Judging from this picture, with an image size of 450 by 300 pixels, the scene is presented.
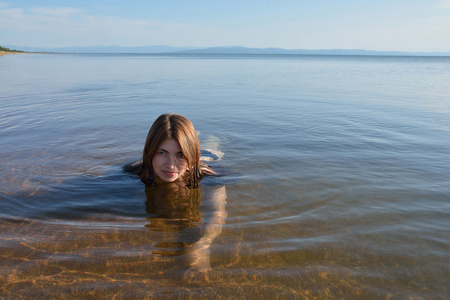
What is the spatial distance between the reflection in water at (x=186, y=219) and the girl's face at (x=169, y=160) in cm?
51

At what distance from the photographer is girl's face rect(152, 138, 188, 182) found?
436 centimetres

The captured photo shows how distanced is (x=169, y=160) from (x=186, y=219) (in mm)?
794

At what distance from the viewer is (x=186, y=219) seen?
4.39m

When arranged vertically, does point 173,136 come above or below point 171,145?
above

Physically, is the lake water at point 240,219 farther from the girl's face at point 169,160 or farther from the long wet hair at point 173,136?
the long wet hair at point 173,136

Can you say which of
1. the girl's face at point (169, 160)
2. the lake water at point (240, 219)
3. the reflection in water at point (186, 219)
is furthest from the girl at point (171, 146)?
the lake water at point (240, 219)

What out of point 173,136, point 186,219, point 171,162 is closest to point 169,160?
point 171,162

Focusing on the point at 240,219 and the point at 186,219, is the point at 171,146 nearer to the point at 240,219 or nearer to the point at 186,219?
the point at 186,219

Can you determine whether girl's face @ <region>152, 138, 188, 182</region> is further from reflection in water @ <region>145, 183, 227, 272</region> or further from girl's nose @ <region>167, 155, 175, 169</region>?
reflection in water @ <region>145, 183, 227, 272</region>

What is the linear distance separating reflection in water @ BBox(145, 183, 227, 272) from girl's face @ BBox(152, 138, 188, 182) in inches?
20.2

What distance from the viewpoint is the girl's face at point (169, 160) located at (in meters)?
4.36

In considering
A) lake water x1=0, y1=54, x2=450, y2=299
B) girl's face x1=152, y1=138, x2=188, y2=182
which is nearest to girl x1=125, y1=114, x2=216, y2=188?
girl's face x1=152, y1=138, x2=188, y2=182

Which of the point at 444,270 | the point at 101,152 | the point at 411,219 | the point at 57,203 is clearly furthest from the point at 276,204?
the point at 101,152

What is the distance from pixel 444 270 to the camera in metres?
3.24
